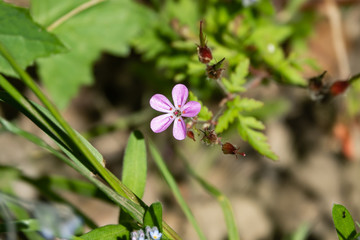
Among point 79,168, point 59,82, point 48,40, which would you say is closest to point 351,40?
point 59,82

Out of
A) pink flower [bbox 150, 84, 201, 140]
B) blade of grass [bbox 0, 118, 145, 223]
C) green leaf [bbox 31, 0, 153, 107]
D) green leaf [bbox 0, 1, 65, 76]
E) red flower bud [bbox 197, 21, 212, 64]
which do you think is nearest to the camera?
blade of grass [bbox 0, 118, 145, 223]

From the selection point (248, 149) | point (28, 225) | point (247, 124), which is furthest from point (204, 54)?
point (248, 149)

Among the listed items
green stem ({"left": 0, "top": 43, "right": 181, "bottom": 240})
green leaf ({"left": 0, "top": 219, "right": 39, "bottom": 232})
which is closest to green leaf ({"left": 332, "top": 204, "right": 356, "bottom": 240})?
green stem ({"left": 0, "top": 43, "right": 181, "bottom": 240})

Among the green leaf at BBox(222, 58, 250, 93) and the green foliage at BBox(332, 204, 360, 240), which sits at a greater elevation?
the green leaf at BBox(222, 58, 250, 93)

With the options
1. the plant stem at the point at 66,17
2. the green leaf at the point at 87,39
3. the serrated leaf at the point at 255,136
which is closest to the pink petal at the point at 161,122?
the serrated leaf at the point at 255,136

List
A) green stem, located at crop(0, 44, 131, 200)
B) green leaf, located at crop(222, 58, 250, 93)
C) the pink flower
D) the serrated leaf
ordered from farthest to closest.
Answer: green leaf, located at crop(222, 58, 250, 93) < the serrated leaf < the pink flower < green stem, located at crop(0, 44, 131, 200)

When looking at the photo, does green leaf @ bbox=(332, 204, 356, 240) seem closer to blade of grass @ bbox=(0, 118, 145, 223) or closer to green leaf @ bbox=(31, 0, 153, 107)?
blade of grass @ bbox=(0, 118, 145, 223)

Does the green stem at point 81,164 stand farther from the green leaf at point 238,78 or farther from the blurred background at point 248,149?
the blurred background at point 248,149
